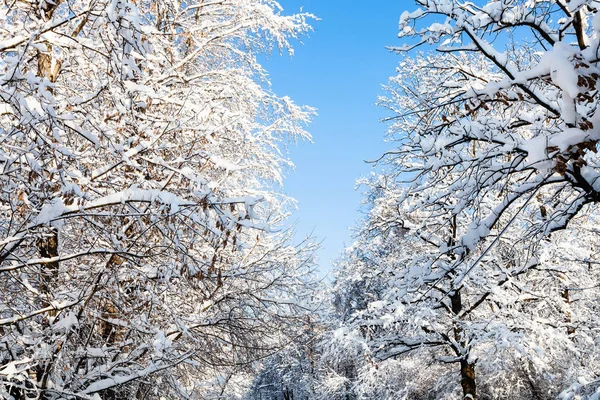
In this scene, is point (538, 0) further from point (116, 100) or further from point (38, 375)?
point (38, 375)

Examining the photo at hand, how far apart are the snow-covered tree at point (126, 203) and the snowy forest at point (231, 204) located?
0.03 metres

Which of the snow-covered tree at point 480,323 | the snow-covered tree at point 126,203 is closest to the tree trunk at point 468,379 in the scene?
the snow-covered tree at point 480,323

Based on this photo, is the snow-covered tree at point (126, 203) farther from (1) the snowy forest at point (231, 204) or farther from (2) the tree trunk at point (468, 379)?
(2) the tree trunk at point (468, 379)

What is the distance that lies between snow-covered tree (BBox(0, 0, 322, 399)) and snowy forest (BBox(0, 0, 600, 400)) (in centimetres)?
3

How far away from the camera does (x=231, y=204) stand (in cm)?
300

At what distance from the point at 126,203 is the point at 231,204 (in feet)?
2.39

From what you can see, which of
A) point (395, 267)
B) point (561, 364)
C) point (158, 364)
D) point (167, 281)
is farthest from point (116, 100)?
point (561, 364)

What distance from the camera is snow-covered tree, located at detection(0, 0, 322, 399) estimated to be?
2877mm

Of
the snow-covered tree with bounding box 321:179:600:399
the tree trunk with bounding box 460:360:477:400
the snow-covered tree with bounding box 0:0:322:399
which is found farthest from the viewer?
the tree trunk with bounding box 460:360:477:400

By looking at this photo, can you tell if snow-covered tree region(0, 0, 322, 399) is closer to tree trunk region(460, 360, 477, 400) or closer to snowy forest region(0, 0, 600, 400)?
snowy forest region(0, 0, 600, 400)

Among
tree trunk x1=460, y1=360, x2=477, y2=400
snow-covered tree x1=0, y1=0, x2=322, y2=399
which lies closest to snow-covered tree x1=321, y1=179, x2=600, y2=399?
tree trunk x1=460, y1=360, x2=477, y2=400

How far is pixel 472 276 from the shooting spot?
7.59m

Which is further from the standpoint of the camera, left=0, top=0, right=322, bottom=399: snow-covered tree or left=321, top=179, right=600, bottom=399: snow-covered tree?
left=321, top=179, right=600, bottom=399: snow-covered tree

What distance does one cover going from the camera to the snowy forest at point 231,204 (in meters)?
2.90
